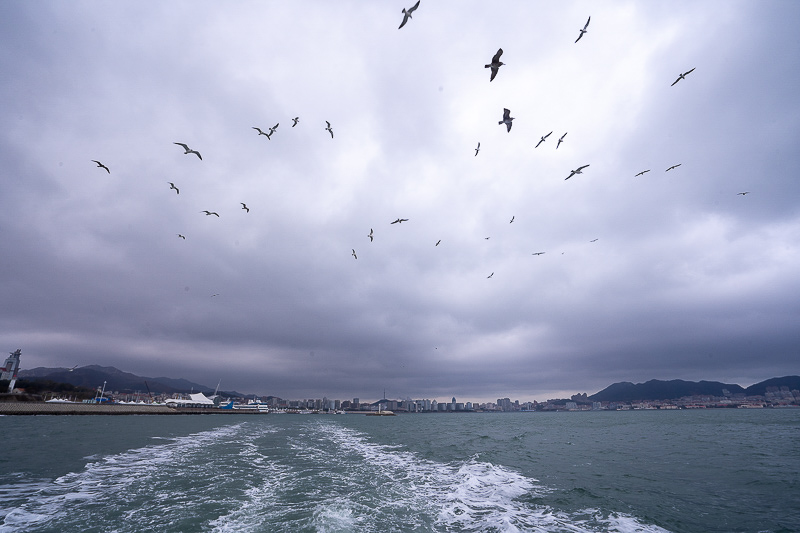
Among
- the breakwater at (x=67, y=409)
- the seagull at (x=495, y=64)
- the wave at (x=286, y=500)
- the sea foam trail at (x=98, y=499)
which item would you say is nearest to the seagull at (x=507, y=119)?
the seagull at (x=495, y=64)

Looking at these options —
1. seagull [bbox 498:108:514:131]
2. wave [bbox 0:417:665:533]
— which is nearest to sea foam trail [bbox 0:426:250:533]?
wave [bbox 0:417:665:533]

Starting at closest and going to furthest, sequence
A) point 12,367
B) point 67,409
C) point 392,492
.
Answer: point 392,492
point 67,409
point 12,367

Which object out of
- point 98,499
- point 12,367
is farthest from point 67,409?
point 98,499

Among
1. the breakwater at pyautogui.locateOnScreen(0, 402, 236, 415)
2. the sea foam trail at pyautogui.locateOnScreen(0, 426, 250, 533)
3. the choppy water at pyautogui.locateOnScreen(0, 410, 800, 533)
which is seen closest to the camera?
the sea foam trail at pyautogui.locateOnScreen(0, 426, 250, 533)

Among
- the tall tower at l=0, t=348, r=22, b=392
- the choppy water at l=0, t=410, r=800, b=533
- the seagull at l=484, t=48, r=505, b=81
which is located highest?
the seagull at l=484, t=48, r=505, b=81

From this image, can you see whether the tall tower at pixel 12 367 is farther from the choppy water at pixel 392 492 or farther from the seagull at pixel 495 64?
the seagull at pixel 495 64

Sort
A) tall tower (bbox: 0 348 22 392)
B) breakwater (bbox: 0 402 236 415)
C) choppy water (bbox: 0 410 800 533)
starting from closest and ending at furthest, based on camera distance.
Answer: choppy water (bbox: 0 410 800 533) < breakwater (bbox: 0 402 236 415) < tall tower (bbox: 0 348 22 392)

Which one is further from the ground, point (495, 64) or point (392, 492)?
point (495, 64)

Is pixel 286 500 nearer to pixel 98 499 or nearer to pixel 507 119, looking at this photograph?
pixel 98 499

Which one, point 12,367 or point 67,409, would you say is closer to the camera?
point 67,409

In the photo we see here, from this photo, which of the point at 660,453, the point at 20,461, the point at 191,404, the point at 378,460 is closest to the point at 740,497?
the point at 660,453

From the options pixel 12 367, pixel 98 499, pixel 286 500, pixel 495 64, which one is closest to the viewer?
pixel 495 64

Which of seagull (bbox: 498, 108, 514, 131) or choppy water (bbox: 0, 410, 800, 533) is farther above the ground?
seagull (bbox: 498, 108, 514, 131)

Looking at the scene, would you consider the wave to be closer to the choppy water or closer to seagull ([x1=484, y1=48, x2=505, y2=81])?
the choppy water
